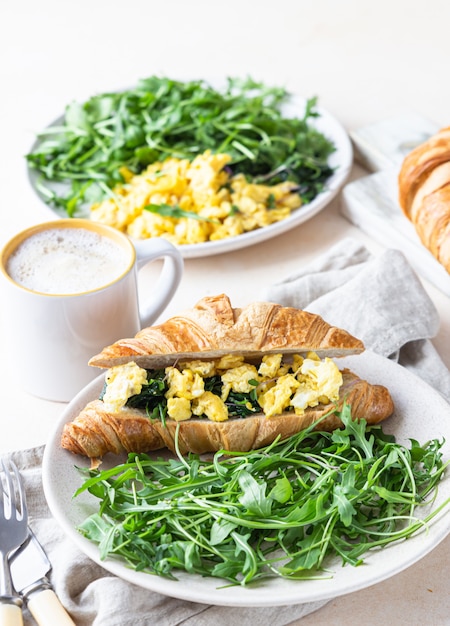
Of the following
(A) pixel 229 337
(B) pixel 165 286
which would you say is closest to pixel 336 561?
(A) pixel 229 337

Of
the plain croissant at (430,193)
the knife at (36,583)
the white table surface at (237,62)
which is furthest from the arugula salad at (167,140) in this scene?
the knife at (36,583)

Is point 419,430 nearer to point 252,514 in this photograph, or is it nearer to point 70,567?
point 252,514

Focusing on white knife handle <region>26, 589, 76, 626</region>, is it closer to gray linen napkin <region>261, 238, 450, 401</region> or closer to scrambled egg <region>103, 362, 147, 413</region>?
scrambled egg <region>103, 362, 147, 413</region>

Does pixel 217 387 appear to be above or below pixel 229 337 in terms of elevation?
below

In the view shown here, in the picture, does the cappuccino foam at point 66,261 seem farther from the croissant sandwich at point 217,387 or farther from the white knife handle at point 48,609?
the white knife handle at point 48,609

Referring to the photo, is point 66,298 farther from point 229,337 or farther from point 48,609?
point 48,609
